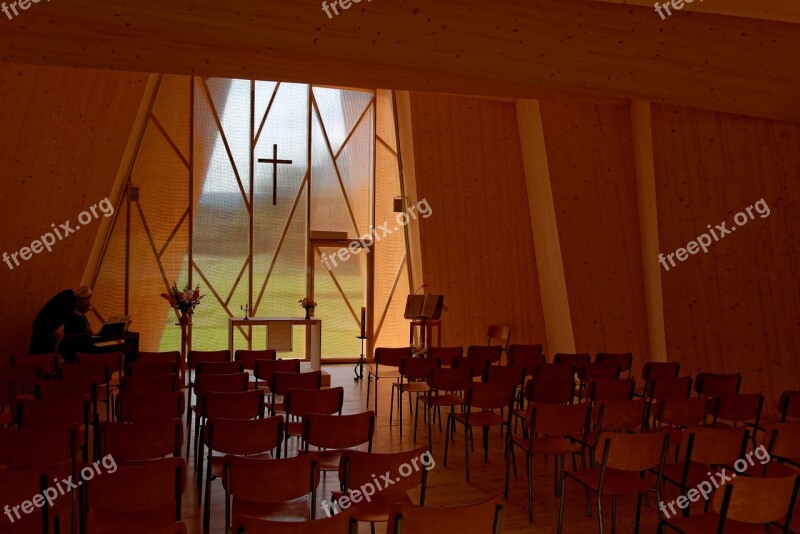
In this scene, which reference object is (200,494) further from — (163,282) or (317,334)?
(163,282)

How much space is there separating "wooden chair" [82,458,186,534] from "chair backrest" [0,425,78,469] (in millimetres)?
542

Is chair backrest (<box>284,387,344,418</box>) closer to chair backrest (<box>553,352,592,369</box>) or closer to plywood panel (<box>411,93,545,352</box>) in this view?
chair backrest (<box>553,352,592,369</box>)

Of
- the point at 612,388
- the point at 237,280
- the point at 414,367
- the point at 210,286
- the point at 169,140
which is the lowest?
the point at 612,388

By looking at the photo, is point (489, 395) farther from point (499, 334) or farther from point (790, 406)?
point (499, 334)

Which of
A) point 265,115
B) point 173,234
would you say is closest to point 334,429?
point 173,234

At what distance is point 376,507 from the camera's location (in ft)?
11.5

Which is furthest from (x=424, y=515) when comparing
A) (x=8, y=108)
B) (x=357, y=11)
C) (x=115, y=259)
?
(x=115, y=259)

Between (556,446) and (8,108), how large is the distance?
650 centimetres

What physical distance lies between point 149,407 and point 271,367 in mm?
1701

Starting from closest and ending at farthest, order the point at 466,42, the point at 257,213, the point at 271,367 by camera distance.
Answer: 1. the point at 271,367
2. the point at 466,42
3. the point at 257,213

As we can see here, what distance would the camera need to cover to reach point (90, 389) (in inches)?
208

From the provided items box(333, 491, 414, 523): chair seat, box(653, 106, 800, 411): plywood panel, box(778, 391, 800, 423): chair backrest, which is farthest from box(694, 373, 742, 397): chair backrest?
box(333, 491, 414, 523): chair seat

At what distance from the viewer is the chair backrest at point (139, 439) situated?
12.2 feet

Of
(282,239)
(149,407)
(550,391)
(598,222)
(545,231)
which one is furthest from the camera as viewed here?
(282,239)
